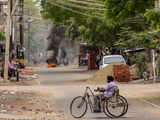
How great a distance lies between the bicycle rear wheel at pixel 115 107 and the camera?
1559 centimetres

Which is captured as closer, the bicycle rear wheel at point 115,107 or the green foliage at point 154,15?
the bicycle rear wheel at point 115,107

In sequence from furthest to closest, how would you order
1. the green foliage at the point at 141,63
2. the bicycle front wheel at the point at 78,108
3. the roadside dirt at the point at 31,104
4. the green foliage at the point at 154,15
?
the green foliage at the point at 141,63 < the green foliage at the point at 154,15 < the roadside dirt at the point at 31,104 < the bicycle front wheel at the point at 78,108

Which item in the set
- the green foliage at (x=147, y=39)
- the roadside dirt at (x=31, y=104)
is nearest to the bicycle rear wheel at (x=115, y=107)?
the roadside dirt at (x=31, y=104)

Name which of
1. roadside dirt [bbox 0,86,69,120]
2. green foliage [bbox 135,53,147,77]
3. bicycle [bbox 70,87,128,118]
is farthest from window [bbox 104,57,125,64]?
bicycle [bbox 70,87,128,118]

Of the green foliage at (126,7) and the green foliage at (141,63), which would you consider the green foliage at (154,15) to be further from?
the green foliage at (141,63)

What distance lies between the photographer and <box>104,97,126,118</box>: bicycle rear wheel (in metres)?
15.6

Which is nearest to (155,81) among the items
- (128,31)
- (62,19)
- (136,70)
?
(136,70)

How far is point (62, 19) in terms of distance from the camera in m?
52.5

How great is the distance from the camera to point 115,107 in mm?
15609

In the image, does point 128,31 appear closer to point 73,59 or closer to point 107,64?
point 107,64

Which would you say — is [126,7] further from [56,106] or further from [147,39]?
[147,39]

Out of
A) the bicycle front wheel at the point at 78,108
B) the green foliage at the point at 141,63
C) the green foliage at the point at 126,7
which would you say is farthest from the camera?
the green foliage at the point at 141,63

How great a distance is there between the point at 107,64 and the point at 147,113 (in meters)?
Result: 20.9

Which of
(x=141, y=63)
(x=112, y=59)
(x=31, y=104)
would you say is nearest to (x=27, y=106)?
(x=31, y=104)
